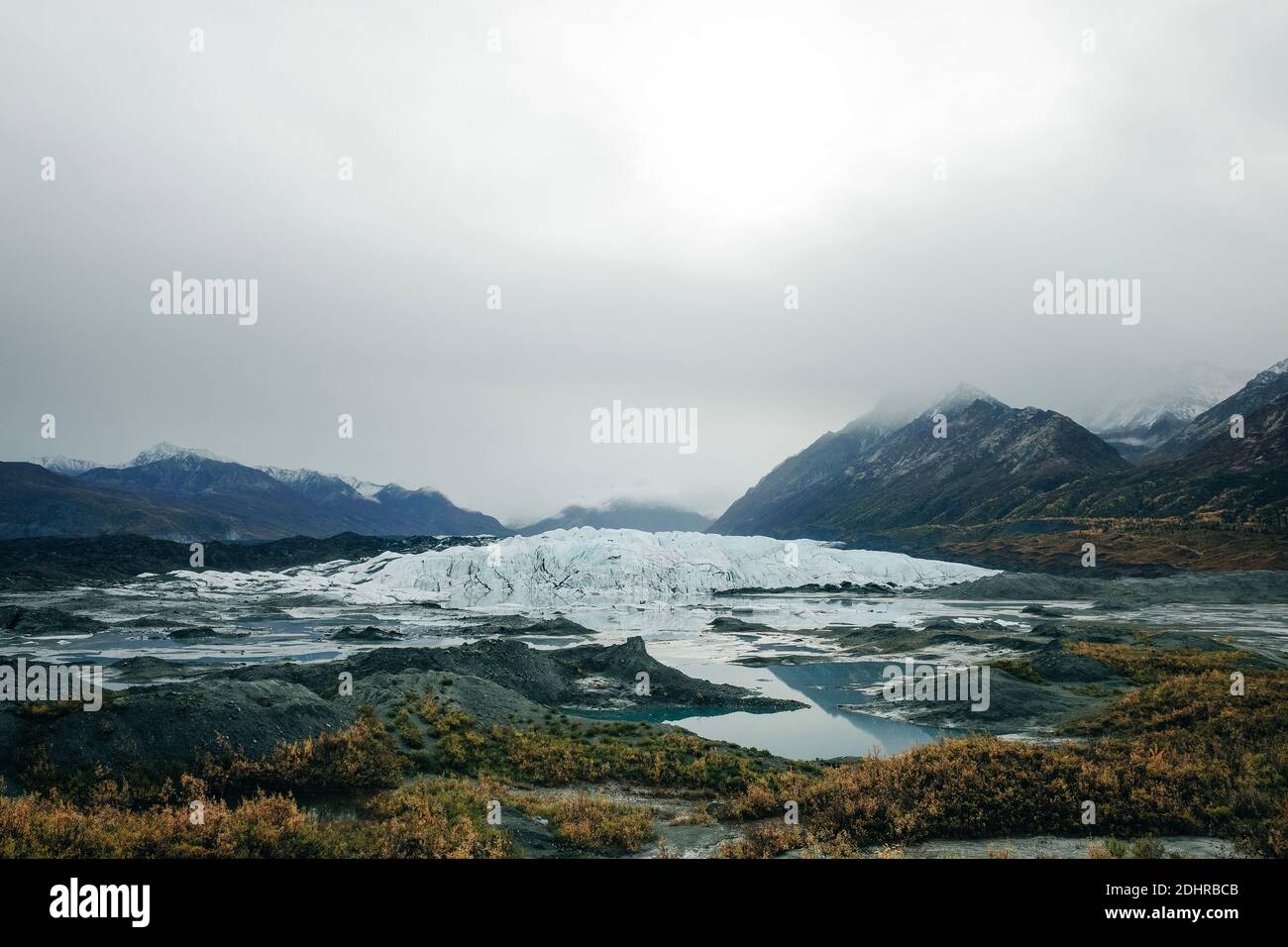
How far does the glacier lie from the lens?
105 m

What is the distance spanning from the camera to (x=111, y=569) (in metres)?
123

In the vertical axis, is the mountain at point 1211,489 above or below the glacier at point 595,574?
above

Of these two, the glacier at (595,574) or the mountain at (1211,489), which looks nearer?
the glacier at (595,574)

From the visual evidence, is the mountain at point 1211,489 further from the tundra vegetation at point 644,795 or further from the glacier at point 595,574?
the tundra vegetation at point 644,795

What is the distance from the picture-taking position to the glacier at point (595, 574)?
343 feet

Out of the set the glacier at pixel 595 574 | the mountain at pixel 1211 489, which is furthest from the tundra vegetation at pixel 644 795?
the mountain at pixel 1211 489

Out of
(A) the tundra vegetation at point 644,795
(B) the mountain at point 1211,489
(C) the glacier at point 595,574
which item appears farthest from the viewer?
(B) the mountain at point 1211,489

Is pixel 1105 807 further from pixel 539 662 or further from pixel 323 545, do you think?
pixel 323 545

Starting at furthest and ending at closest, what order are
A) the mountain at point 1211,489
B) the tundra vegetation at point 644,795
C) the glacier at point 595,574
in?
the mountain at point 1211,489
the glacier at point 595,574
the tundra vegetation at point 644,795

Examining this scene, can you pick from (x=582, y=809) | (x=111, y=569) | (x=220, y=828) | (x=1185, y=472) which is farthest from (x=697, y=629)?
(x=1185, y=472)

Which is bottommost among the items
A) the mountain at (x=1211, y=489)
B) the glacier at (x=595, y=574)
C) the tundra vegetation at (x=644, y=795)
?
the glacier at (x=595, y=574)

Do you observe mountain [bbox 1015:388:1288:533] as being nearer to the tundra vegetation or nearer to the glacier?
the glacier

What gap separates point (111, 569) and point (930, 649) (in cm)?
13519

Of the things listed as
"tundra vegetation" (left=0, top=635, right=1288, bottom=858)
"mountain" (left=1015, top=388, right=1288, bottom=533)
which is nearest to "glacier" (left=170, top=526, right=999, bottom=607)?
"mountain" (left=1015, top=388, right=1288, bottom=533)
